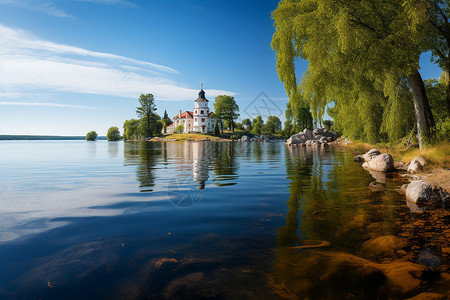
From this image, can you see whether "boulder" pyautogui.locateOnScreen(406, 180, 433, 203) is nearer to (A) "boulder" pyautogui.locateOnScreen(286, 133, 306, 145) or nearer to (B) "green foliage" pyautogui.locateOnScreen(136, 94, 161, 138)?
(A) "boulder" pyautogui.locateOnScreen(286, 133, 306, 145)

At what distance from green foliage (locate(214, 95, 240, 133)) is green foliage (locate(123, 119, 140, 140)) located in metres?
36.4

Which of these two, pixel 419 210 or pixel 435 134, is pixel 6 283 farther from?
pixel 435 134

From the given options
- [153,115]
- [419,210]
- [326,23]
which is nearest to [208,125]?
[153,115]

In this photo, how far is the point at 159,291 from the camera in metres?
3.15

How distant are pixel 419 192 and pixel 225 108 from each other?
302 feet

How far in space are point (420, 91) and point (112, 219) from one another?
15239mm

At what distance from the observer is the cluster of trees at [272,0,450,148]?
37.2ft

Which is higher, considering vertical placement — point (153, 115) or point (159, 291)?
point (153, 115)

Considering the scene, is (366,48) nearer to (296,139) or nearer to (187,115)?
(296,139)

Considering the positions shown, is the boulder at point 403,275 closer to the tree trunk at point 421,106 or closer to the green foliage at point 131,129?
the tree trunk at point 421,106

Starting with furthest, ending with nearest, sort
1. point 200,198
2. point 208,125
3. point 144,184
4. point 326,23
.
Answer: point 208,125, point 326,23, point 144,184, point 200,198

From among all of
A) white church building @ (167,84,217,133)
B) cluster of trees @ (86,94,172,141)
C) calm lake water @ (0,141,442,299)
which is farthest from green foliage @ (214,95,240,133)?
calm lake water @ (0,141,442,299)

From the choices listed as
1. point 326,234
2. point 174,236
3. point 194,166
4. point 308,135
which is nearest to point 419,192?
point 326,234

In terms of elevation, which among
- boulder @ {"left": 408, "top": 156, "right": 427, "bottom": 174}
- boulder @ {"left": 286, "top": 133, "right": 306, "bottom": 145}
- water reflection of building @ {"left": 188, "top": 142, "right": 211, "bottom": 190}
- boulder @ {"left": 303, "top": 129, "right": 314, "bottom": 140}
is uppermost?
boulder @ {"left": 303, "top": 129, "right": 314, "bottom": 140}
